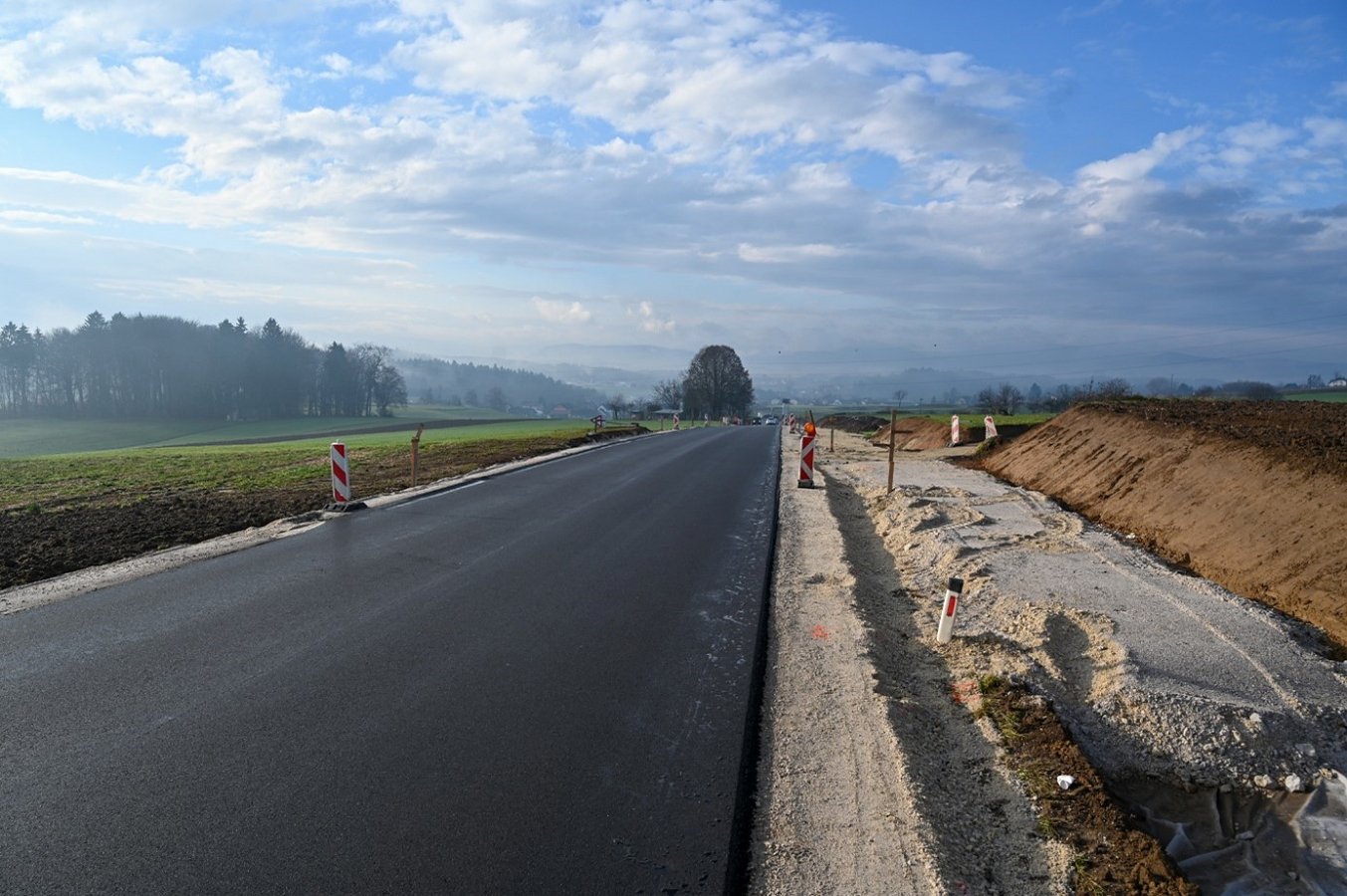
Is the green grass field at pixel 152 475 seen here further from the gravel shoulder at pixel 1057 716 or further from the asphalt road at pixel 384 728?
the gravel shoulder at pixel 1057 716

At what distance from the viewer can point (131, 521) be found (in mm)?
→ 12141

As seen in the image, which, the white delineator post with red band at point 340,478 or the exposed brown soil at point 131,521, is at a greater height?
the white delineator post with red band at point 340,478

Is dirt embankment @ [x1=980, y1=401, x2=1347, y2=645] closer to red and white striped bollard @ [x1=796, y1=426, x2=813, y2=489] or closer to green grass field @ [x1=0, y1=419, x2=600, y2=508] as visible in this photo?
red and white striped bollard @ [x1=796, y1=426, x2=813, y2=489]

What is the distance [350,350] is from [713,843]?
4742 inches

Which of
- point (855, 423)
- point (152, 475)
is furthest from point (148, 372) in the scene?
point (152, 475)

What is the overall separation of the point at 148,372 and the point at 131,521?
85322 millimetres

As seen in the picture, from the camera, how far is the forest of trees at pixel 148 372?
261 feet

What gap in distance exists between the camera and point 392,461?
24797mm

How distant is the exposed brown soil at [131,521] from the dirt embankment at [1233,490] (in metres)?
12.4

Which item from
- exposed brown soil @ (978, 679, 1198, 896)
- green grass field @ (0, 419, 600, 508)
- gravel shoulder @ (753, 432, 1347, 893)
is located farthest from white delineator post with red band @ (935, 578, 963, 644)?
green grass field @ (0, 419, 600, 508)

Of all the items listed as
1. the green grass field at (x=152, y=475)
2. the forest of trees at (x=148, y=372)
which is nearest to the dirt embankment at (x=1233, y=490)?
the green grass field at (x=152, y=475)

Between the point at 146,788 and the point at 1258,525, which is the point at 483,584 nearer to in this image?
the point at 146,788

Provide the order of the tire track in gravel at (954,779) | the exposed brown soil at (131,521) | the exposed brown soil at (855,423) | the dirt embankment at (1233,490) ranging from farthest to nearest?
the exposed brown soil at (855,423)
the exposed brown soil at (131,521)
the dirt embankment at (1233,490)
the tire track in gravel at (954,779)

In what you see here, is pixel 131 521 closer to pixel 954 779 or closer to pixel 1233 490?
pixel 954 779
